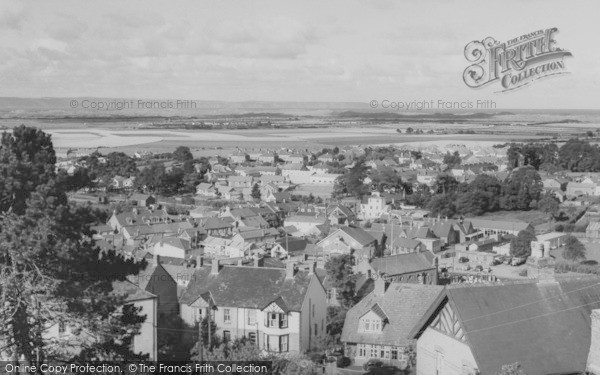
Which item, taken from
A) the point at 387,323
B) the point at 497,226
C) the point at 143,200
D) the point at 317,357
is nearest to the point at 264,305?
the point at 317,357

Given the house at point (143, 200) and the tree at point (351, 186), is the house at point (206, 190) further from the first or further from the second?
the tree at point (351, 186)

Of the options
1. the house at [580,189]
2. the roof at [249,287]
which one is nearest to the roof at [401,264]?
the roof at [249,287]

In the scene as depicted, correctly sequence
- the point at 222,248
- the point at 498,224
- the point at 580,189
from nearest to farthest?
1. the point at 222,248
2. the point at 498,224
3. the point at 580,189

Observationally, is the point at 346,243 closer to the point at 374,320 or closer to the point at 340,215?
the point at 340,215

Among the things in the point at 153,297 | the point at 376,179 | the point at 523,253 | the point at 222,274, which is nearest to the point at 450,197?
the point at 376,179

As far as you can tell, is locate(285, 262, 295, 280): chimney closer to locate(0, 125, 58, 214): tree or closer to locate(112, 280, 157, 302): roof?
locate(112, 280, 157, 302): roof

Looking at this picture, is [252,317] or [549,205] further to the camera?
[549,205]
